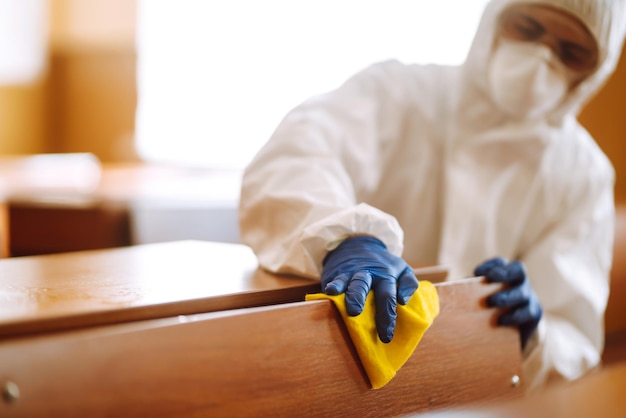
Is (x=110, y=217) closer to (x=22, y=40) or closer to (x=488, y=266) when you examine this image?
(x=488, y=266)

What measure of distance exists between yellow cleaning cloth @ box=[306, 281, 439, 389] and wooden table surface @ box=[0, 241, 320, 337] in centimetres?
10

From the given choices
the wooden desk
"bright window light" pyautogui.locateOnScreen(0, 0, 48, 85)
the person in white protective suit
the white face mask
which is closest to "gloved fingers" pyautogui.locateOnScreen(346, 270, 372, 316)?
the wooden desk

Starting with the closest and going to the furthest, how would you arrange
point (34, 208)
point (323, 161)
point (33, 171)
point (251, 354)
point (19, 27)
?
1. point (251, 354)
2. point (323, 161)
3. point (34, 208)
4. point (33, 171)
5. point (19, 27)

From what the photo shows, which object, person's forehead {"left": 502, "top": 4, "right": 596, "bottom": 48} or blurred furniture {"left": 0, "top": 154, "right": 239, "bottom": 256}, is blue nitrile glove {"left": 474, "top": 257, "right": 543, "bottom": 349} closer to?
person's forehead {"left": 502, "top": 4, "right": 596, "bottom": 48}

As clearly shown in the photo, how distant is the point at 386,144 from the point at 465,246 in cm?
24

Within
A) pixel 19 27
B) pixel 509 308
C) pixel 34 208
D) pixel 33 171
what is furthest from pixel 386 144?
pixel 19 27

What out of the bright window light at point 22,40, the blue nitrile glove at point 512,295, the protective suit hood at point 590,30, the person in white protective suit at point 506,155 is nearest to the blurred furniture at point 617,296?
the person in white protective suit at point 506,155

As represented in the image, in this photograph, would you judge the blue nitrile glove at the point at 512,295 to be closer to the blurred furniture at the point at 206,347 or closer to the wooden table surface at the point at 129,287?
the blurred furniture at the point at 206,347

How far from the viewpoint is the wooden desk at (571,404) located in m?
0.66

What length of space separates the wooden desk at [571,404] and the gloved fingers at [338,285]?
0.50 ft

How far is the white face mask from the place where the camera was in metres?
1.26

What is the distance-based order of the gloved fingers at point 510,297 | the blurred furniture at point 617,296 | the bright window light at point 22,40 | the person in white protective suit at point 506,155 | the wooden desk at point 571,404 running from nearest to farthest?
the wooden desk at point 571,404 → the gloved fingers at point 510,297 → the person in white protective suit at point 506,155 → the blurred furniture at point 617,296 → the bright window light at point 22,40

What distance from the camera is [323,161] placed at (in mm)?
1071

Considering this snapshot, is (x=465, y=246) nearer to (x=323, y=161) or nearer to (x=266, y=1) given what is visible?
(x=323, y=161)
